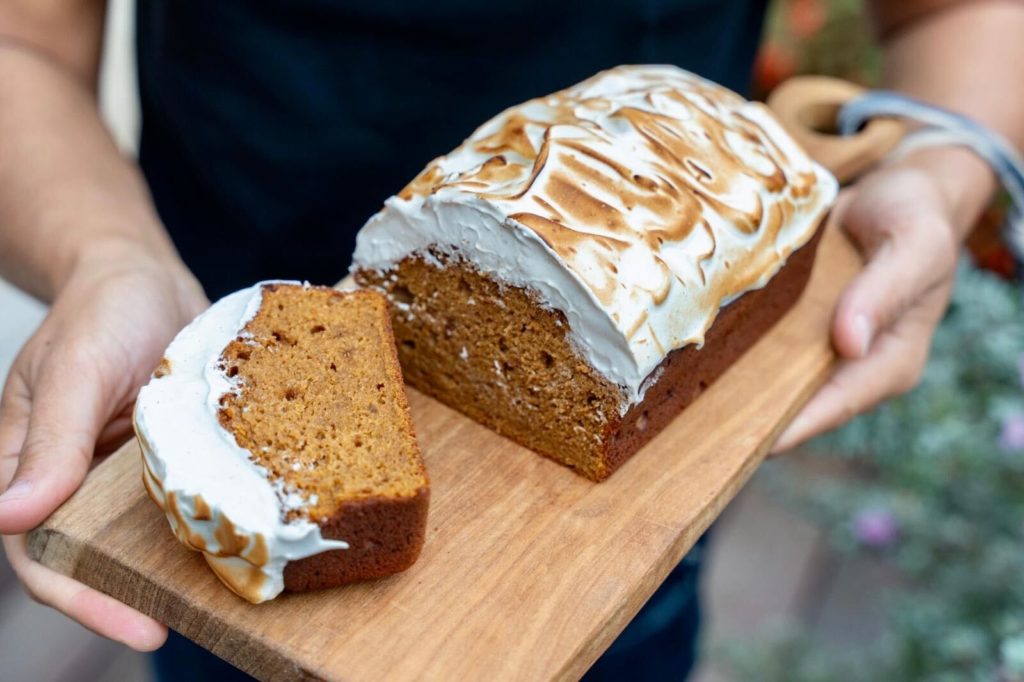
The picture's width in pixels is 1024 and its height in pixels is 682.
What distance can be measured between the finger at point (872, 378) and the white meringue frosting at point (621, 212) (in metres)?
0.38

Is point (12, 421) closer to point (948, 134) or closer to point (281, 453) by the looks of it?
point (281, 453)

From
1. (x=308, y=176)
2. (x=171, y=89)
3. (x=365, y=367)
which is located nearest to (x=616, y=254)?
(x=365, y=367)

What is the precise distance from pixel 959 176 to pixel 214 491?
2.28 m

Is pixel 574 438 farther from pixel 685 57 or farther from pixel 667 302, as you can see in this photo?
pixel 685 57

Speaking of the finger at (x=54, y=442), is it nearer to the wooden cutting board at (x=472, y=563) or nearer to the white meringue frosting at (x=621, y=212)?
the wooden cutting board at (x=472, y=563)

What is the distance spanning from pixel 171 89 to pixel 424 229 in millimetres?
1052

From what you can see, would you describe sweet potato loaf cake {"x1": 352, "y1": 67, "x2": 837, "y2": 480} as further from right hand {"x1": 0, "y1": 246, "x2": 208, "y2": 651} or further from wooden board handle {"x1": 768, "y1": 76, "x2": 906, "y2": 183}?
wooden board handle {"x1": 768, "y1": 76, "x2": 906, "y2": 183}

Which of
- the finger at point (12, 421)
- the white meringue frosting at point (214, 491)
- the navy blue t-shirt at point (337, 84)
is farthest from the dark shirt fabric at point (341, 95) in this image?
the white meringue frosting at point (214, 491)

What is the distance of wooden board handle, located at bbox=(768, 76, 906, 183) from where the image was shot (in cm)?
301

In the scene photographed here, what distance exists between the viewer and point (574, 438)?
215cm

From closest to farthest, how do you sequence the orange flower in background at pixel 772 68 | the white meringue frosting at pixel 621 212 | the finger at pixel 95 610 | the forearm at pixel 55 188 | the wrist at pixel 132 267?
the finger at pixel 95 610
the white meringue frosting at pixel 621 212
the wrist at pixel 132 267
the forearm at pixel 55 188
the orange flower in background at pixel 772 68

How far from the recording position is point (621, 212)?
2.08 meters

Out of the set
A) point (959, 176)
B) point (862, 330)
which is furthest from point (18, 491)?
point (959, 176)

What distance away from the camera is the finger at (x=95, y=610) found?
72.3 inches
